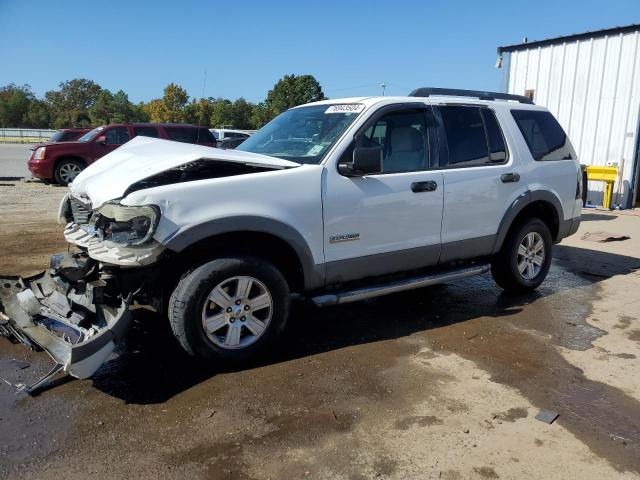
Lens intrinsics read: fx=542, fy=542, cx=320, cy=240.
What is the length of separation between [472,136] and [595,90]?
8.90m

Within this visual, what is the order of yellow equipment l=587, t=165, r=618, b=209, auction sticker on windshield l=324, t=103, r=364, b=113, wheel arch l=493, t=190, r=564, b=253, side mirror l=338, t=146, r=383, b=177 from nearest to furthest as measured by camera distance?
side mirror l=338, t=146, r=383, b=177 → auction sticker on windshield l=324, t=103, r=364, b=113 → wheel arch l=493, t=190, r=564, b=253 → yellow equipment l=587, t=165, r=618, b=209

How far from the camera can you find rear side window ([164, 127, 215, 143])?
1482 cm

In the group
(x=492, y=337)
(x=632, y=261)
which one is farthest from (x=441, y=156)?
(x=632, y=261)

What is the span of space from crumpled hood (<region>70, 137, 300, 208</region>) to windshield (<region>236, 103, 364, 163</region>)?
0.96 ft

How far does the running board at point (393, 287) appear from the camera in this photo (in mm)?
4141

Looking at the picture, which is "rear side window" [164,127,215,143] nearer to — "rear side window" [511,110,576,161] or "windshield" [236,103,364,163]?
"windshield" [236,103,364,163]

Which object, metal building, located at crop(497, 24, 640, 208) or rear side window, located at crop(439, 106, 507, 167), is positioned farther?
metal building, located at crop(497, 24, 640, 208)

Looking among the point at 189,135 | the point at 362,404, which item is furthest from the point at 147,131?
the point at 362,404

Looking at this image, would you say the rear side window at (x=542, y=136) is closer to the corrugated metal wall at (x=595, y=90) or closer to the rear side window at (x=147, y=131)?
the corrugated metal wall at (x=595, y=90)

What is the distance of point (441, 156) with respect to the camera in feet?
15.8

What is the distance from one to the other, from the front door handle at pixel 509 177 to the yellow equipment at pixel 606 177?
7943mm

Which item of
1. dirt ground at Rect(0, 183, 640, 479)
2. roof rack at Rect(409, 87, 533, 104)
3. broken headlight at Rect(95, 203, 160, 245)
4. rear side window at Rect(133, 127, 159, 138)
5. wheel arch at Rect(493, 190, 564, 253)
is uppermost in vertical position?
roof rack at Rect(409, 87, 533, 104)

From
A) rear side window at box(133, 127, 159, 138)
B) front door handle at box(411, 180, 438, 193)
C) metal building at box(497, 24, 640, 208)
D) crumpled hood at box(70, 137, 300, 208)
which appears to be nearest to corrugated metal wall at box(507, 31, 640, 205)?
metal building at box(497, 24, 640, 208)

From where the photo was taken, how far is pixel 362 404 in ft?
11.3
